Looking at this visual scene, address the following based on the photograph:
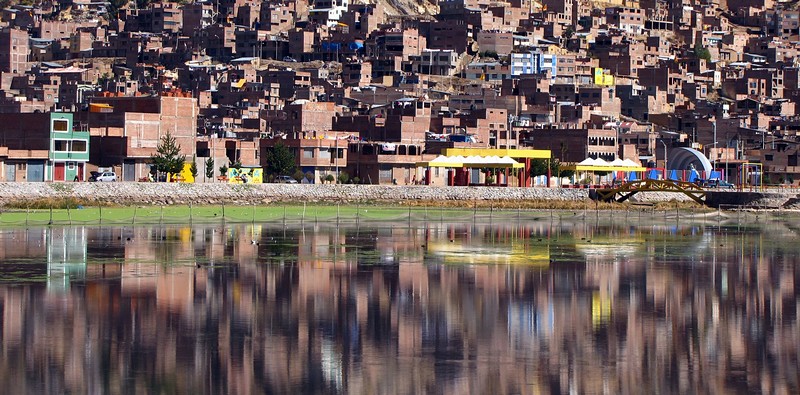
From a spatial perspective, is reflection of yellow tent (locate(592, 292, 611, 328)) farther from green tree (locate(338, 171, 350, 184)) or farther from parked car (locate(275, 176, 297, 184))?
green tree (locate(338, 171, 350, 184))

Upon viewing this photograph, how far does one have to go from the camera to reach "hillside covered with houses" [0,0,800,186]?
10262 cm


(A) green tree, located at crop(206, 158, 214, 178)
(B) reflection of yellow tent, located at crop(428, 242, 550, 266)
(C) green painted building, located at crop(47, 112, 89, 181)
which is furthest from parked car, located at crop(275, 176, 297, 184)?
(B) reflection of yellow tent, located at crop(428, 242, 550, 266)

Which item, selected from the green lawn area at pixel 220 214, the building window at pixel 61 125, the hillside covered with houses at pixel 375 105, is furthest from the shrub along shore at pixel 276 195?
the building window at pixel 61 125

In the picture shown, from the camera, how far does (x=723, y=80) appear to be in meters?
194

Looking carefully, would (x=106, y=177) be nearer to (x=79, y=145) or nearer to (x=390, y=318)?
(x=79, y=145)

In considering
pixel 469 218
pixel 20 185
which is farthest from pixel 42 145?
pixel 469 218

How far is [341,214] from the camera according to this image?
264 feet

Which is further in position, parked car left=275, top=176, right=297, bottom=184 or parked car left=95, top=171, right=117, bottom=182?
parked car left=275, top=176, right=297, bottom=184

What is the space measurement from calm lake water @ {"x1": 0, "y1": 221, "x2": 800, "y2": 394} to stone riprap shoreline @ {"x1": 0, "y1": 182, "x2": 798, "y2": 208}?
25497 mm

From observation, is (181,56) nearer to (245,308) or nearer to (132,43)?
(132,43)

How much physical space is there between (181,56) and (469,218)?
11554cm

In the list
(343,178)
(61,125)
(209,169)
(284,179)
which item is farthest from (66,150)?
(343,178)

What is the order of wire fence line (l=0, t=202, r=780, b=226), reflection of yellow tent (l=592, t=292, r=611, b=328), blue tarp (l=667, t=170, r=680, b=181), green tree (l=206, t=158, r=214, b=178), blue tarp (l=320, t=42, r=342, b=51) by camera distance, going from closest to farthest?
reflection of yellow tent (l=592, t=292, r=611, b=328) < wire fence line (l=0, t=202, r=780, b=226) < green tree (l=206, t=158, r=214, b=178) < blue tarp (l=667, t=170, r=680, b=181) < blue tarp (l=320, t=42, r=342, b=51)

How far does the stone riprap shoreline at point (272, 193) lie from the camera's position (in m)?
81.9
